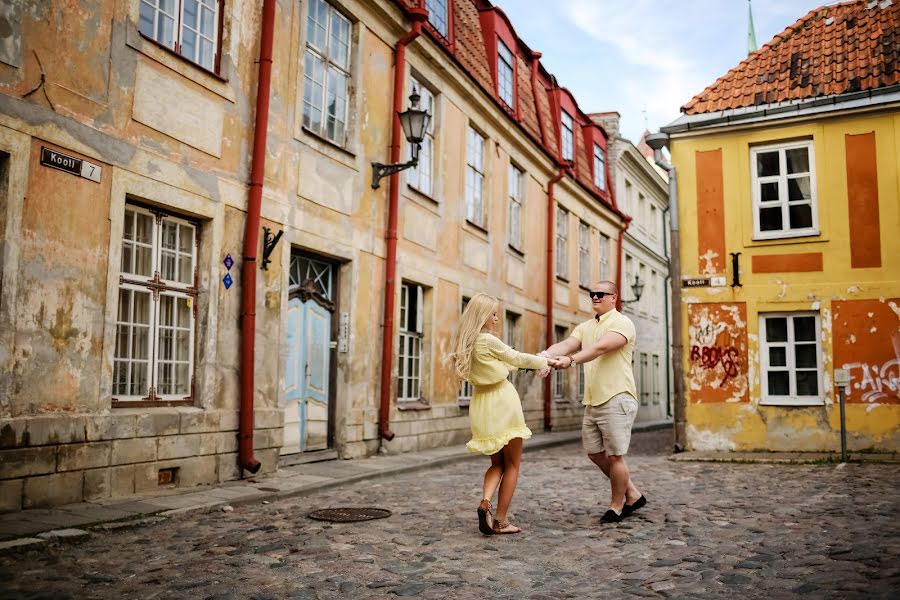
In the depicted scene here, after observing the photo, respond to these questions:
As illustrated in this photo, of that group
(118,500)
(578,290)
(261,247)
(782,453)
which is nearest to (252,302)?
(261,247)

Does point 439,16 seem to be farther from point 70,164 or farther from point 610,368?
point 610,368

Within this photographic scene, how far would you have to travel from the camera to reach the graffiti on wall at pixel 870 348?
12719 millimetres

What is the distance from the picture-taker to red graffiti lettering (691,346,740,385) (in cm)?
1359

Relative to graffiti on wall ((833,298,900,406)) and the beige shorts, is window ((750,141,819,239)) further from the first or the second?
the beige shorts

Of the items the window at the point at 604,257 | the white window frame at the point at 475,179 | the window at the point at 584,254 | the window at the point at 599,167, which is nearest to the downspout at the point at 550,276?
the window at the point at 584,254

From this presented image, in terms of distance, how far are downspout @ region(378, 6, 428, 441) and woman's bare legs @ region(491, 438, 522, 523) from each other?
6.38 meters

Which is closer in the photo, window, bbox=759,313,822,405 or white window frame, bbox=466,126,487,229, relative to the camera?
window, bbox=759,313,822,405

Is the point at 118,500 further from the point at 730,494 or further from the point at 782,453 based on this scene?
the point at 782,453

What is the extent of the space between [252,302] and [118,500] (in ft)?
9.07

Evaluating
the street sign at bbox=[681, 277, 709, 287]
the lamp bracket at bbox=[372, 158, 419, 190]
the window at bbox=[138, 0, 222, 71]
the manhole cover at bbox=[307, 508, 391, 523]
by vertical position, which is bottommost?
the manhole cover at bbox=[307, 508, 391, 523]

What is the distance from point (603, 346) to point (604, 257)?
19.8 m

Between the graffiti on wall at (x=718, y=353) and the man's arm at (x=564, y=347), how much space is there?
7293mm

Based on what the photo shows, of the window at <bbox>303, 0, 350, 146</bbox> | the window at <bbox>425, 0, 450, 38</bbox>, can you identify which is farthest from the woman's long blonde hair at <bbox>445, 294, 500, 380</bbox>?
the window at <bbox>425, 0, 450, 38</bbox>

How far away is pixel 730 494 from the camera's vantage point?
8.53m
